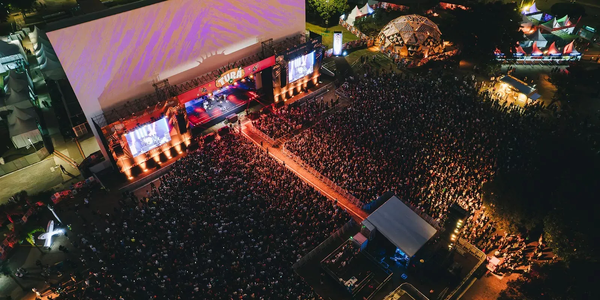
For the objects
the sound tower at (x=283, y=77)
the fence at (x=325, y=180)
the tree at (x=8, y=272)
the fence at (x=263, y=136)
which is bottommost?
the tree at (x=8, y=272)

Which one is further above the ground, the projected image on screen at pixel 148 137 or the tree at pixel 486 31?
the tree at pixel 486 31

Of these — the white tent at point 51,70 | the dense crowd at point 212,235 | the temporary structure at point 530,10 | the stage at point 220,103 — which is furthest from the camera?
the temporary structure at point 530,10

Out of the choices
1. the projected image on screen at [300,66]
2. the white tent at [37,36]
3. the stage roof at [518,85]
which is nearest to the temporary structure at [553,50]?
the stage roof at [518,85]

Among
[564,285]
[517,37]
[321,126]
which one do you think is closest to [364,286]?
[564,285]

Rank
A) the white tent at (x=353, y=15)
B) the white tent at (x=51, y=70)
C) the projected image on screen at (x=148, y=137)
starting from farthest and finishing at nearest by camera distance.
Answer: the white tent at (x=353, y=15) → the white tent at (x=51, y=70) → the projected image on screen at (x=148, y=137)

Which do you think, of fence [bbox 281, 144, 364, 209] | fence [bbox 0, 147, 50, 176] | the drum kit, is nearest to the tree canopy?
fence [bbox 281, 144, 364, 209]

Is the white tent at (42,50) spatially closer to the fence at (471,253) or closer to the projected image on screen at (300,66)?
the projected image on screen at (300,66)
